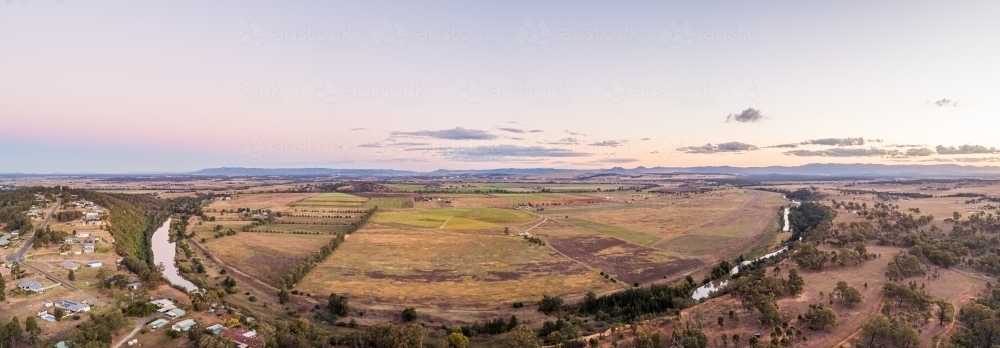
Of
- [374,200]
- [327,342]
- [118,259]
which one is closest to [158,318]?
[327,342]

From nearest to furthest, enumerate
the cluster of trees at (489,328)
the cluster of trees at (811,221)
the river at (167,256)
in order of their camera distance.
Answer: the cluster of trees at (489,328) < the river at (167,256) < the cluster of trees at (811,221)

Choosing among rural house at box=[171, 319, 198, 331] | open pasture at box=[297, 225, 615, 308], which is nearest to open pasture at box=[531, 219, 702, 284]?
open pasture at box=[297, 225, 615, 308]

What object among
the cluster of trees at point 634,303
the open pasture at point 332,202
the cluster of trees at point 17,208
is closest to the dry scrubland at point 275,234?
the open pasture at point 332,202

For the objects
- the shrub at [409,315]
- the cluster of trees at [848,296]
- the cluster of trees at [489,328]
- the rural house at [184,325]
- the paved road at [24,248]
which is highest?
the paved road at [24,248]

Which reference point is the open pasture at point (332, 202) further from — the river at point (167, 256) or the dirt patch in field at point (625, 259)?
the dirt patch in field at point (625, 259)

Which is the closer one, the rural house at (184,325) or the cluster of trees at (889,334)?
the cluster of trees at (889,334)

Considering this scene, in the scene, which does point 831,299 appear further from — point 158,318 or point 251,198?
point 251,198

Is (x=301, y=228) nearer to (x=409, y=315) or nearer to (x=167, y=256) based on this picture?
(x=167, y=256)
